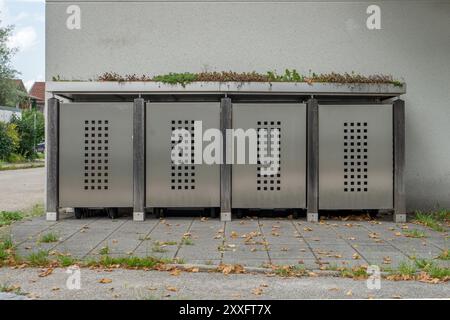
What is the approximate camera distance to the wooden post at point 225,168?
984cm

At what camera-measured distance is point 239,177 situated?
993 centimetres

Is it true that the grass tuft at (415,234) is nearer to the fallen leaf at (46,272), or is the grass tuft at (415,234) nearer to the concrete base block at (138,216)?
the concrete base block at (138,216)

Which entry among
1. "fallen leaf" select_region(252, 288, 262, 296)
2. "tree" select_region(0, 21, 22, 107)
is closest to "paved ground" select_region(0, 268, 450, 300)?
"fallen leaf" select_region(252, 288, 262, 296)

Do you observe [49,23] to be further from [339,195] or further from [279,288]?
[279,288]

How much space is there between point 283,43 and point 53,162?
17.6 ft

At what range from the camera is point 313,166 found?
9.89 meters

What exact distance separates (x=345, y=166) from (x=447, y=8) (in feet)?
14.7

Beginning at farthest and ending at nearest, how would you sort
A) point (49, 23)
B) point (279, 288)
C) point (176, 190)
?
point (49, 23), point (176, 190), point (279, 288)

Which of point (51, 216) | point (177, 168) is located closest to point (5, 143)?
point (51, 216)

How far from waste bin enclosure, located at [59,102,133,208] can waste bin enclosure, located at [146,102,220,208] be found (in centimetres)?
39

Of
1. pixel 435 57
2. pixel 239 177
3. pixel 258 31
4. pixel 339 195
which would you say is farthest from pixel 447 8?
pixel 239 177

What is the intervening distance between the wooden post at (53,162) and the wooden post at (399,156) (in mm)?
6254

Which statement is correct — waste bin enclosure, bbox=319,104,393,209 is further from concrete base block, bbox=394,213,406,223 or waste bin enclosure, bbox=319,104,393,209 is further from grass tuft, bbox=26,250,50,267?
grass tuft, bbox=26,250,50,267

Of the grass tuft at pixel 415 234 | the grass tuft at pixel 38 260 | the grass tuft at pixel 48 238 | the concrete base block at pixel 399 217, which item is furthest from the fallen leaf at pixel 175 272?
the concrete base block at pixel 399 217
